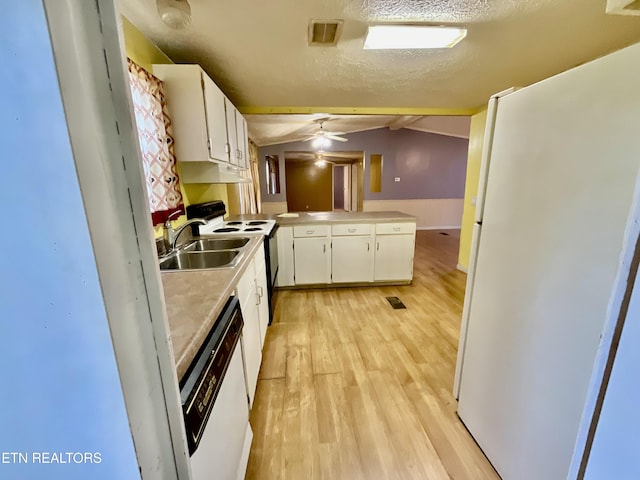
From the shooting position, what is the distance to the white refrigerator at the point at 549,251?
738 mm

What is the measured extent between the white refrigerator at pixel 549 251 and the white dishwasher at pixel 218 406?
812mm

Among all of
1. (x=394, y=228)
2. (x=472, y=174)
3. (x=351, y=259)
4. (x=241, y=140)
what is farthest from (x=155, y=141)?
(x=472, y=174)

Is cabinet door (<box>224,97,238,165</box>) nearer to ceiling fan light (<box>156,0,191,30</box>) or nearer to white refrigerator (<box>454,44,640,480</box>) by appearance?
ceiling fan light (<box>156,0,191,30</box>)

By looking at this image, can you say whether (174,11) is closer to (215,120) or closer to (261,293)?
(215,120)

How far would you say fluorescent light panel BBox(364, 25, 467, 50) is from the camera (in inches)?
63.2

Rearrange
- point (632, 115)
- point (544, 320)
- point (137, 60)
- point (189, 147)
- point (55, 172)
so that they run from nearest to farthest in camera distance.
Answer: point (55, 172) → point (632, 115) → point (544, 320) → point (137, 60) → point (189, 147)

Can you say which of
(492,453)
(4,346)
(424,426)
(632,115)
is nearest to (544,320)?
(632,115)

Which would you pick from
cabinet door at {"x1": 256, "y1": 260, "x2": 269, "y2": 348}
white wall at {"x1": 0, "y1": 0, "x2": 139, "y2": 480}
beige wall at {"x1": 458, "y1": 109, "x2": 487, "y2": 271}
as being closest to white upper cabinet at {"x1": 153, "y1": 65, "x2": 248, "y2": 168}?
cabinet door at {"x1": 256, "y1": 260, "x2": 269, "y2": 348}

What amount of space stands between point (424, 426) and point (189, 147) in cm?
227

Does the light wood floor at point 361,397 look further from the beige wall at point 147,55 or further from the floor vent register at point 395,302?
the beige wall at point 147,55

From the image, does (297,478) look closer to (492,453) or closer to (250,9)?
(492,453)

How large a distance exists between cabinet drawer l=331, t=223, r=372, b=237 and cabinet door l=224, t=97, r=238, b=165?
1.31 m

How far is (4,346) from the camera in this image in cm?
34

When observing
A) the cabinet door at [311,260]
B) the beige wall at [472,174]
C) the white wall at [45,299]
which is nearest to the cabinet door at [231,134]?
the cabinet door at [311,260]
